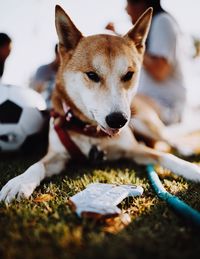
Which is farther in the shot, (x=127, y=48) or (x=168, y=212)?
(x=127, y=48)

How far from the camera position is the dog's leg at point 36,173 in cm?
227

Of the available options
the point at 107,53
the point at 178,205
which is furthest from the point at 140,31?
the point at 178,205

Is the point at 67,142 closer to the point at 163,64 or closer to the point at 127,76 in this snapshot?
the point at 127,76

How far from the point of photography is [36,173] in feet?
8.70

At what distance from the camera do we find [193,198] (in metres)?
2.24

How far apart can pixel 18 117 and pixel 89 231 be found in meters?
1.98

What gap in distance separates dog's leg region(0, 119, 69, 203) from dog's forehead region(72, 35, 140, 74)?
0.82 meters

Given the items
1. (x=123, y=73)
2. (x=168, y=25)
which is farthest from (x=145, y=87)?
(x=123, y=73)

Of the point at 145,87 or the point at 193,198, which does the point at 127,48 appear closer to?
the point at 193,198

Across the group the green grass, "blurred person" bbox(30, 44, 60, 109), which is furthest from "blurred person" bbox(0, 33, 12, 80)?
the green grass

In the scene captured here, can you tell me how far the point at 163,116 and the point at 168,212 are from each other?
8.82 ft

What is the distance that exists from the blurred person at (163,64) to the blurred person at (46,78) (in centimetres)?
128

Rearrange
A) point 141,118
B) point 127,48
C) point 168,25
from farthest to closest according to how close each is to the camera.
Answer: point 168,25
point 141,118
point 127,48

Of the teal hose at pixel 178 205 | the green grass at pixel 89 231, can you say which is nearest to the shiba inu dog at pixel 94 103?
the green grass at pixel 89 231
